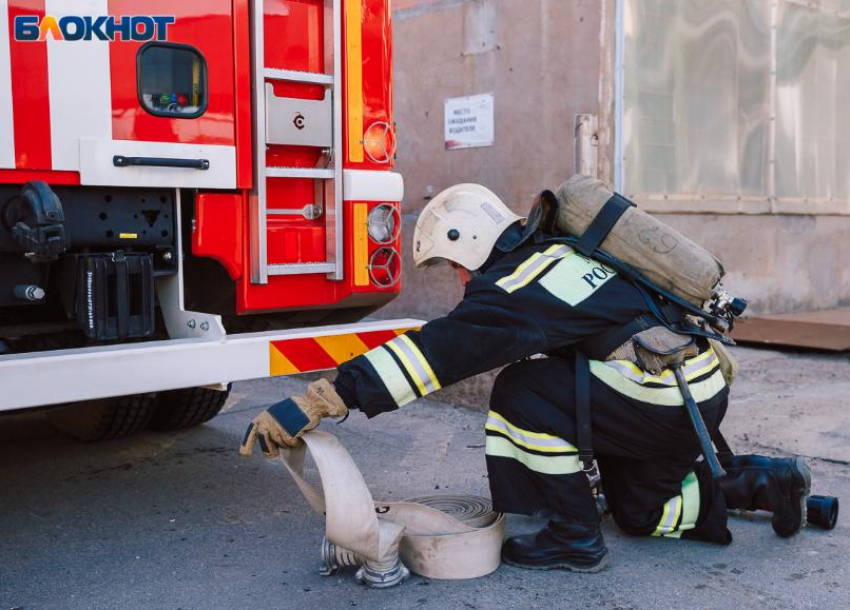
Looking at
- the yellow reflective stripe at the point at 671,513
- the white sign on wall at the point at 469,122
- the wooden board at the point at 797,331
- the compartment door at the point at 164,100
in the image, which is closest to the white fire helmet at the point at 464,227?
the compartment door at the point at 164,100

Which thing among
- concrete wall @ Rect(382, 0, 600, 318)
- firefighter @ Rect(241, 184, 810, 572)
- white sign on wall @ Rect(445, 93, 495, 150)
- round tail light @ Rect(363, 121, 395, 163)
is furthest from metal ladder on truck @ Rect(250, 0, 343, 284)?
white sign on wall @ Rect(445, 93, 495, 150)

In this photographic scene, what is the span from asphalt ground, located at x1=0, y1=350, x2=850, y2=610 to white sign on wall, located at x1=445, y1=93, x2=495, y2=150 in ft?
8.46

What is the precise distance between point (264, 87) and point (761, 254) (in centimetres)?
526

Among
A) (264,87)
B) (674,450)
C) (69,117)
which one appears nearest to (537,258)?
(674,450)

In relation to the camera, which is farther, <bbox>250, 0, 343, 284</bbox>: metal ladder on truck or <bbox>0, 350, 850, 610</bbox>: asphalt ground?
<bbox>250, 0, 343, 284</bbox>: metal ladder on truck

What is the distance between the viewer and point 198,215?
3.24 metres

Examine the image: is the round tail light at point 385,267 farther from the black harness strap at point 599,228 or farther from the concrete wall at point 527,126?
the concrete wall at point 527,126

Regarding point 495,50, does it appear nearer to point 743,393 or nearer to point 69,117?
point 743,393

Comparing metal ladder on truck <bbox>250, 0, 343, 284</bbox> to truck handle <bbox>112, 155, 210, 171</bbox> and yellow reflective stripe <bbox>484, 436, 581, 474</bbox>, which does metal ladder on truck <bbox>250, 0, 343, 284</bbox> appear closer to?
truck handle <bbox>112, 155, 210, 171</bbox>

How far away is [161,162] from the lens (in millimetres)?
3102

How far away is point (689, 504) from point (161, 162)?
6.58ft

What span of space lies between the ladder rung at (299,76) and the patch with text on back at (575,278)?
1.14 m

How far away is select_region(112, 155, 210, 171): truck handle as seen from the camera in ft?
9.95

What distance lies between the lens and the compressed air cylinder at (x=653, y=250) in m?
2.90
